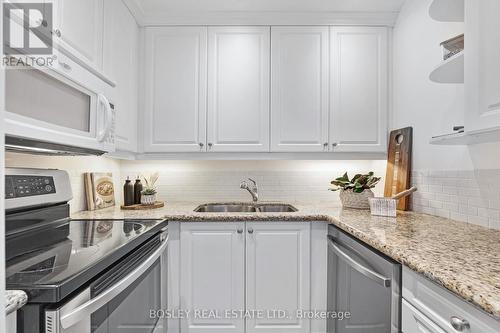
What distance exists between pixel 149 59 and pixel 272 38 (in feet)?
3.04

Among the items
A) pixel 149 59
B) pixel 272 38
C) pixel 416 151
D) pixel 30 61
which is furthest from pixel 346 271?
pixel 149 59

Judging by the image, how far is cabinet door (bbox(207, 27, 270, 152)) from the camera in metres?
2.19

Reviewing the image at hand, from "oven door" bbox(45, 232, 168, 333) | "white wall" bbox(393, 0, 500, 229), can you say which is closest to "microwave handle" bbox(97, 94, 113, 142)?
"oven door" bbox(45, 232, 168, 333)

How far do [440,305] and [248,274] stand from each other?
3.82 feet

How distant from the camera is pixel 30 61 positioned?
83 cm

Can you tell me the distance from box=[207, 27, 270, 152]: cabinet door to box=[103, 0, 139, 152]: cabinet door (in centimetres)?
54

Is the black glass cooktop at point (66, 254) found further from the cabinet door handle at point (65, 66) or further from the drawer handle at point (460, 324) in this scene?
the drawer handle at point (460, 324)

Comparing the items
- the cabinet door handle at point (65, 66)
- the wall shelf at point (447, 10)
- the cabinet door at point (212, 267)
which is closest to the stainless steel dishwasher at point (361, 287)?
the cabinet door at point (212, 267)

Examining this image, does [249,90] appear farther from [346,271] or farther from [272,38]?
[346,271]

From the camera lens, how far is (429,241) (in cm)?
112

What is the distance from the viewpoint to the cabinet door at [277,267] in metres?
1.81

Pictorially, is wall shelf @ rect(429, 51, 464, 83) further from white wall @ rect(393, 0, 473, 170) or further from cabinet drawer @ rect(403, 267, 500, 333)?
cabinet drawer @ rect(403, 267, 500, 333)

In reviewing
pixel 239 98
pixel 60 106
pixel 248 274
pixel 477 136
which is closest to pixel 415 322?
pixel 477 136

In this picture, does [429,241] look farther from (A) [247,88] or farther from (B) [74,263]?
(A) [247,88]
